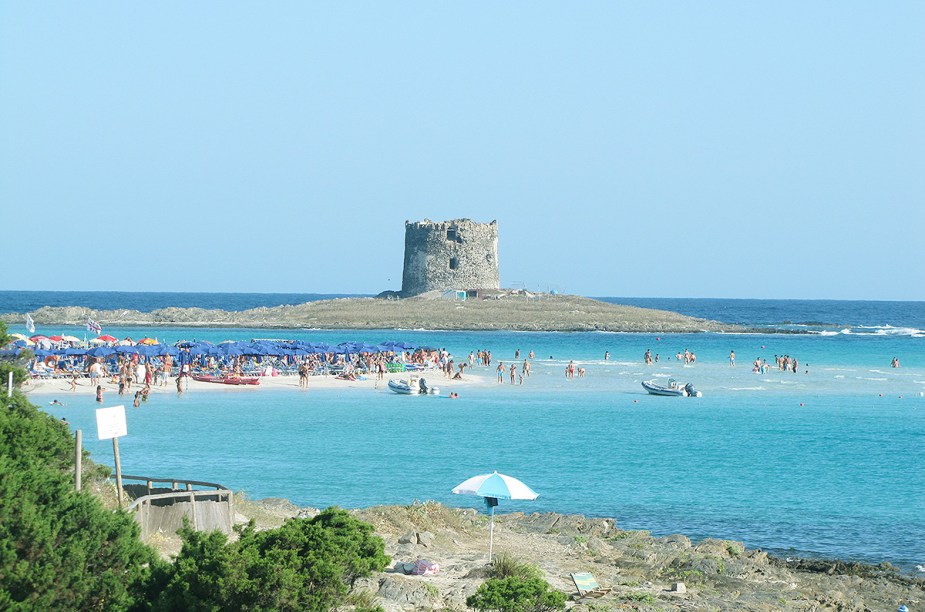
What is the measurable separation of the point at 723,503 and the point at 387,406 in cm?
1717

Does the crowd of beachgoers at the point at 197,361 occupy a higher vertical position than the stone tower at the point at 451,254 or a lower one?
lower

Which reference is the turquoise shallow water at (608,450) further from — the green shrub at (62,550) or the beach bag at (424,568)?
the green shrub at (62,550)

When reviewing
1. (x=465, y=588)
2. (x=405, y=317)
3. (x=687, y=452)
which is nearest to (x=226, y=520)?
(x=465, y=588)

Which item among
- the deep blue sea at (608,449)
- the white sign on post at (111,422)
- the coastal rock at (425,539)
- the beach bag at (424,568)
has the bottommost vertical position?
the deep blue sea at (608,449)

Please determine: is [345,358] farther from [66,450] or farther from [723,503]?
[66,450]

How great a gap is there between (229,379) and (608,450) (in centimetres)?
1833

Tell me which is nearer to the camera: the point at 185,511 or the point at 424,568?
the point at 185,511

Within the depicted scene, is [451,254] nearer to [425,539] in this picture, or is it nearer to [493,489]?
[425,539]

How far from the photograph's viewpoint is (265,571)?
7.74m

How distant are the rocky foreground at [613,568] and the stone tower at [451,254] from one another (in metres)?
73.4

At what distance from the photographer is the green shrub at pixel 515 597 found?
930 cm

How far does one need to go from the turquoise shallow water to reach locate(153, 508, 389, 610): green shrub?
1091 centimetres

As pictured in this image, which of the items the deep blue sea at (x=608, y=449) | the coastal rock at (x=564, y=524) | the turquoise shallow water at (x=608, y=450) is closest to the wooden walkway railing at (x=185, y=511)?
the coastal rock at (x=564, y=524)

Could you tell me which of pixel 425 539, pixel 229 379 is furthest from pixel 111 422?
pixel 229 379
